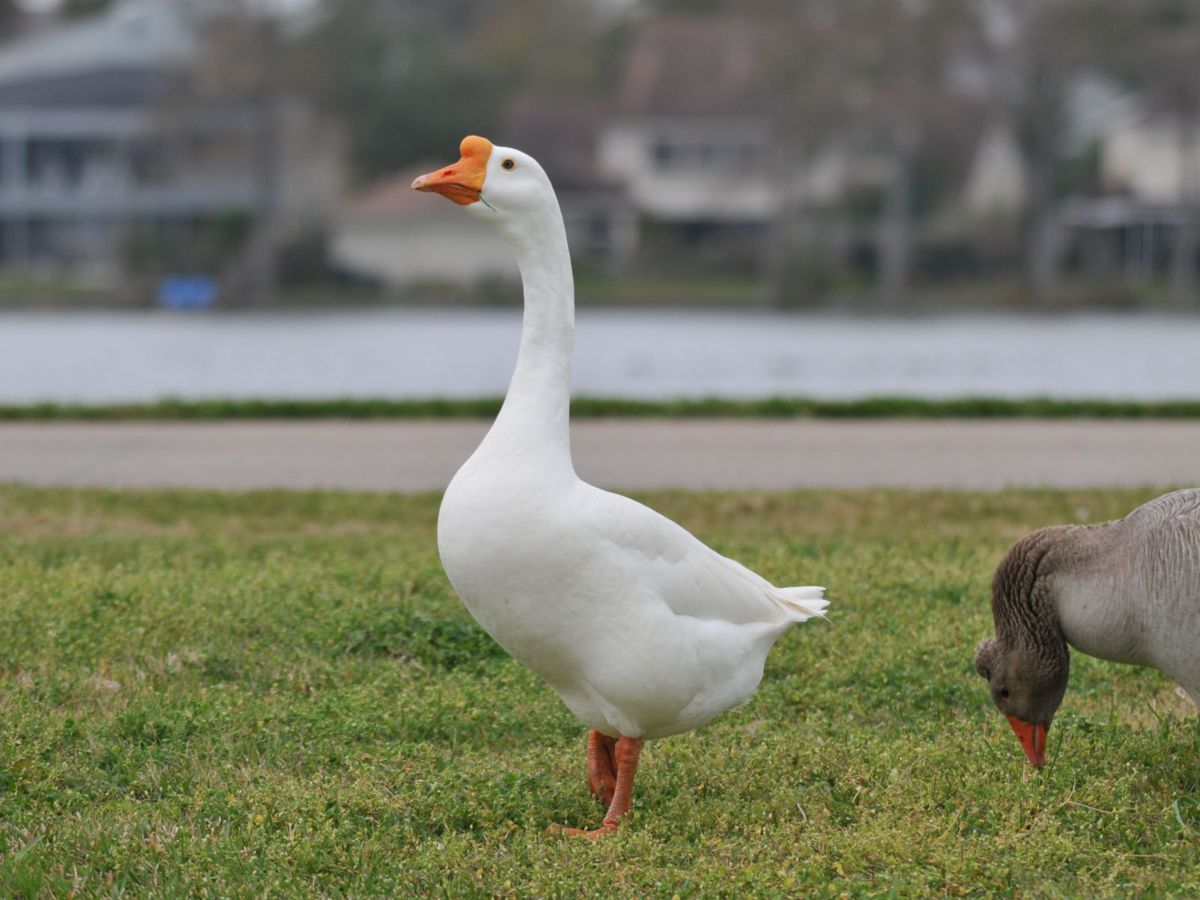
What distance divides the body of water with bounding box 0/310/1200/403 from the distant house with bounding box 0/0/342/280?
398 inches

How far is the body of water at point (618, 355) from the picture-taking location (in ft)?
67.4

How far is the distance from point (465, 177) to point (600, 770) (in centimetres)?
174

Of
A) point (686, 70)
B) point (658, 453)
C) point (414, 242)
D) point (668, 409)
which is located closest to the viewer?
point (658, 453)

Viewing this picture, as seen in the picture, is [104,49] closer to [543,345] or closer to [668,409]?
[668,409]

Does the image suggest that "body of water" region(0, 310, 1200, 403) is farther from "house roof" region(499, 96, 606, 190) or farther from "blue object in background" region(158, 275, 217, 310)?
"house roof" region(499, 96, 606, 190)

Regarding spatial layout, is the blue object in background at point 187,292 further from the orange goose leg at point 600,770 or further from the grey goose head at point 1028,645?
the grey goose head at point 1028,645

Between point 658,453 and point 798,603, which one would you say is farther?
point 658,453

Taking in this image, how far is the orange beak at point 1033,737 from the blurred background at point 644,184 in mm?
22118

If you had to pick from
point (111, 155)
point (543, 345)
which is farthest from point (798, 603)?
point (111, 155)

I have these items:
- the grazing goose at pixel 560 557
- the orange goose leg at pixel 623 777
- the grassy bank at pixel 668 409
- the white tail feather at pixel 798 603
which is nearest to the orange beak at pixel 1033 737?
the white tail feather at pixel 798 603

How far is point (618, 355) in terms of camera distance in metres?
26.9

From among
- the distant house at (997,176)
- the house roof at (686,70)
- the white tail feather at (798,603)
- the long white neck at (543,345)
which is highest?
the house roof at (686,70)

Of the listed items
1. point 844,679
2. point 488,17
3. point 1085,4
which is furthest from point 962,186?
point 844,679

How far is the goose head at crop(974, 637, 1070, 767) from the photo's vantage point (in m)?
3.98
